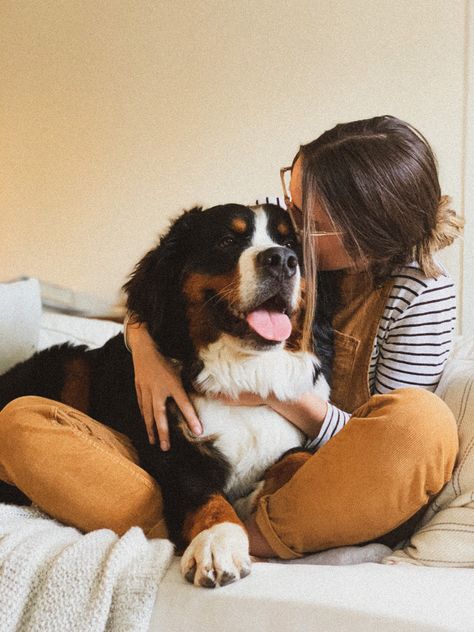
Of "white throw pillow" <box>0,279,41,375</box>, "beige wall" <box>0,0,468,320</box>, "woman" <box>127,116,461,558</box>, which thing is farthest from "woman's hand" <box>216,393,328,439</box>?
"beige wall" <box>0,0,468,320</box>

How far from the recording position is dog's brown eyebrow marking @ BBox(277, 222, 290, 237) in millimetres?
1387

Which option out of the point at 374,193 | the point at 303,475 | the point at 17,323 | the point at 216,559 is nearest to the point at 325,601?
the point at 216,559

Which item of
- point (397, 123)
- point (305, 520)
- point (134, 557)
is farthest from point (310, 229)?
point (134, 557)

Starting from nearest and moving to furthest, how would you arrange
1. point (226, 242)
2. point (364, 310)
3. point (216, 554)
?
point (216, 554) → point (226, 242) → point (364, 310)

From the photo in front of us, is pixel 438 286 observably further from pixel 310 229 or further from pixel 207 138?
pixel 207 138

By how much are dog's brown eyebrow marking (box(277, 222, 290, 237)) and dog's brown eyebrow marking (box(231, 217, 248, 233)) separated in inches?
3.2

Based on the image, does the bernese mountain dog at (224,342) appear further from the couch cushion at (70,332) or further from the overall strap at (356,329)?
the couch cushion at (70,332)

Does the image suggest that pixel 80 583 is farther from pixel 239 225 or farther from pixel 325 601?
pixel 239 225

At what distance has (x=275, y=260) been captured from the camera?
1244 mm

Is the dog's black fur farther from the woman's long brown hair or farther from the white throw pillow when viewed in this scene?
the white throw pillow

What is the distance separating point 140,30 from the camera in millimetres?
2682

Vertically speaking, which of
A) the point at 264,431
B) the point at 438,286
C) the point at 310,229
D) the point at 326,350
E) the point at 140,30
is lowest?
the point at 264,431

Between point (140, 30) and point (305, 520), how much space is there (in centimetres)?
221

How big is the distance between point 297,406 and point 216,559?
46 cm
